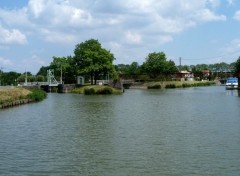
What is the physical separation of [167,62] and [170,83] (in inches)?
1047

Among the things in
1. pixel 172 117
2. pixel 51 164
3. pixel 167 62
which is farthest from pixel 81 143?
pixel 167 62

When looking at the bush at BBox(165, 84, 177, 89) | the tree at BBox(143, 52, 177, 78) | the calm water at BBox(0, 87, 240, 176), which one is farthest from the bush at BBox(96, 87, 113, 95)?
the tree at BBox(143, 52, 177, 78)

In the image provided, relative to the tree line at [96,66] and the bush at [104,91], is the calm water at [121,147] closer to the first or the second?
the bush at [104,91]

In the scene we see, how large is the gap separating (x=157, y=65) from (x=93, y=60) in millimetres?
70095

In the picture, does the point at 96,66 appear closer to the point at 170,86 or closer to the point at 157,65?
the point at 170,86

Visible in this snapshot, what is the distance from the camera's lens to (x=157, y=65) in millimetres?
184750

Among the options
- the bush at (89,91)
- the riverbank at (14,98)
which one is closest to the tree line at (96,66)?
the bush at (89,91)

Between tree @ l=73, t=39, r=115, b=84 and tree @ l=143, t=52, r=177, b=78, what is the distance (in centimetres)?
6392

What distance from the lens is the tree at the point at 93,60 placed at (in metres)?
118

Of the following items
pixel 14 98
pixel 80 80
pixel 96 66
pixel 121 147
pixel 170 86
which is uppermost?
pixel 96 66

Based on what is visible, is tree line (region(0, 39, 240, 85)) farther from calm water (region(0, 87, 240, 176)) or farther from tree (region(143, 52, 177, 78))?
calm water (region(0, 87, 240, 176))

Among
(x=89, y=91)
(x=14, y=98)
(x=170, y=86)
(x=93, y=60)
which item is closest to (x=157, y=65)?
(x=170, y=86)

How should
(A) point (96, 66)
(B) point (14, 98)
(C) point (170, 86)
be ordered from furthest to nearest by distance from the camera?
(C) point (170, 86) → (A) point (96, 66) → (B) point (14, 98)

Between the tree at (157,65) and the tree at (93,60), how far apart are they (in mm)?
63922
